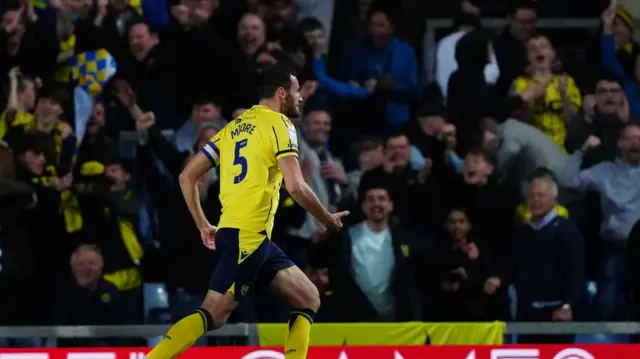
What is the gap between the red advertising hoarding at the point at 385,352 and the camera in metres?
9.77

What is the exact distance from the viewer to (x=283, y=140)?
8.04 m

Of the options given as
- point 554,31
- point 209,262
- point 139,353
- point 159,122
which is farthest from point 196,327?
point 554,31

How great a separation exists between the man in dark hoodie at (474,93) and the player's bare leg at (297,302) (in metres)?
3.86

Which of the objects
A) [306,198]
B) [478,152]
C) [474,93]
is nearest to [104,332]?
[306,198]

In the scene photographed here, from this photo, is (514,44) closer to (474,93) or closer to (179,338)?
(474,93)

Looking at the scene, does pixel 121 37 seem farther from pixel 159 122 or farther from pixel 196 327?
pixel 196 327

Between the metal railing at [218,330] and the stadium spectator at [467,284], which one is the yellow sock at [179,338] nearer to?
the metal railing at [218,330]

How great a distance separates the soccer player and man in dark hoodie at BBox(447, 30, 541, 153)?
151 inches

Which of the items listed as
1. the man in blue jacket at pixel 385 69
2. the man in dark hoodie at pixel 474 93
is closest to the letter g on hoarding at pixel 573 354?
the man in dark hoodie at pixel 474 93

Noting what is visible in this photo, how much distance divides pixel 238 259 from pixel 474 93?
14.9ft

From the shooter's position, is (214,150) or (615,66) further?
(615,66)

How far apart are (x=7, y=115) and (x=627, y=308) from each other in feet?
17.4

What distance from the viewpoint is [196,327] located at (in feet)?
26.2

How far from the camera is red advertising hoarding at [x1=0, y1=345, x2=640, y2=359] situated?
977cm
